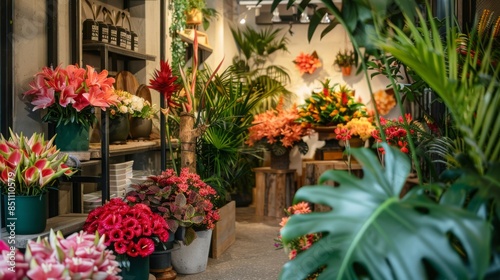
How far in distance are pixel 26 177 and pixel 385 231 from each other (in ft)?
5.90

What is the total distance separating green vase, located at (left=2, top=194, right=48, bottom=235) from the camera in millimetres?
2809

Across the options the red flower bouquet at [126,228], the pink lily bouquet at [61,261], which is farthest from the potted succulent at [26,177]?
the pink lily bouquet at [61,261]

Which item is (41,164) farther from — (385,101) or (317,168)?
(385,101)

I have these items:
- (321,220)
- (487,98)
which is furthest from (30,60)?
(487,98)

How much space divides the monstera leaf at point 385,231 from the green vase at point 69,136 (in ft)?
6.58

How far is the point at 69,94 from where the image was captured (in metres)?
3.25

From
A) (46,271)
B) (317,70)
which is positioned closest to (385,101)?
(317,70)

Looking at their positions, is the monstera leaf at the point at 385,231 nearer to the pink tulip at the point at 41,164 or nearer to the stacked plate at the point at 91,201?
the pink tulip at the point at 41,164

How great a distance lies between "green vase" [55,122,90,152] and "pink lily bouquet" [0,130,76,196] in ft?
1.67

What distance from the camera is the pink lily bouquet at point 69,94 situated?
3.22m

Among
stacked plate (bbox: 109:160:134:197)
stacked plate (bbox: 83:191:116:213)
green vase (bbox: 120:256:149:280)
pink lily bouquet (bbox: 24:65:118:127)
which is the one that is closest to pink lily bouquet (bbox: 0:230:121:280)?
green vase (bbox: 120:256:149:280)

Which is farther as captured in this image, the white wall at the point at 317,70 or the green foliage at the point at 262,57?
the white wall at the point at 317,70

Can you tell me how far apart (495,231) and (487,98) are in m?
0.33

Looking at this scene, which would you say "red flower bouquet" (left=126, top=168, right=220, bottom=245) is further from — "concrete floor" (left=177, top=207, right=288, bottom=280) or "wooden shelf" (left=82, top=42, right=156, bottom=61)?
"wooden shelf" (left=82, top=42, right=156, bottom=61)
